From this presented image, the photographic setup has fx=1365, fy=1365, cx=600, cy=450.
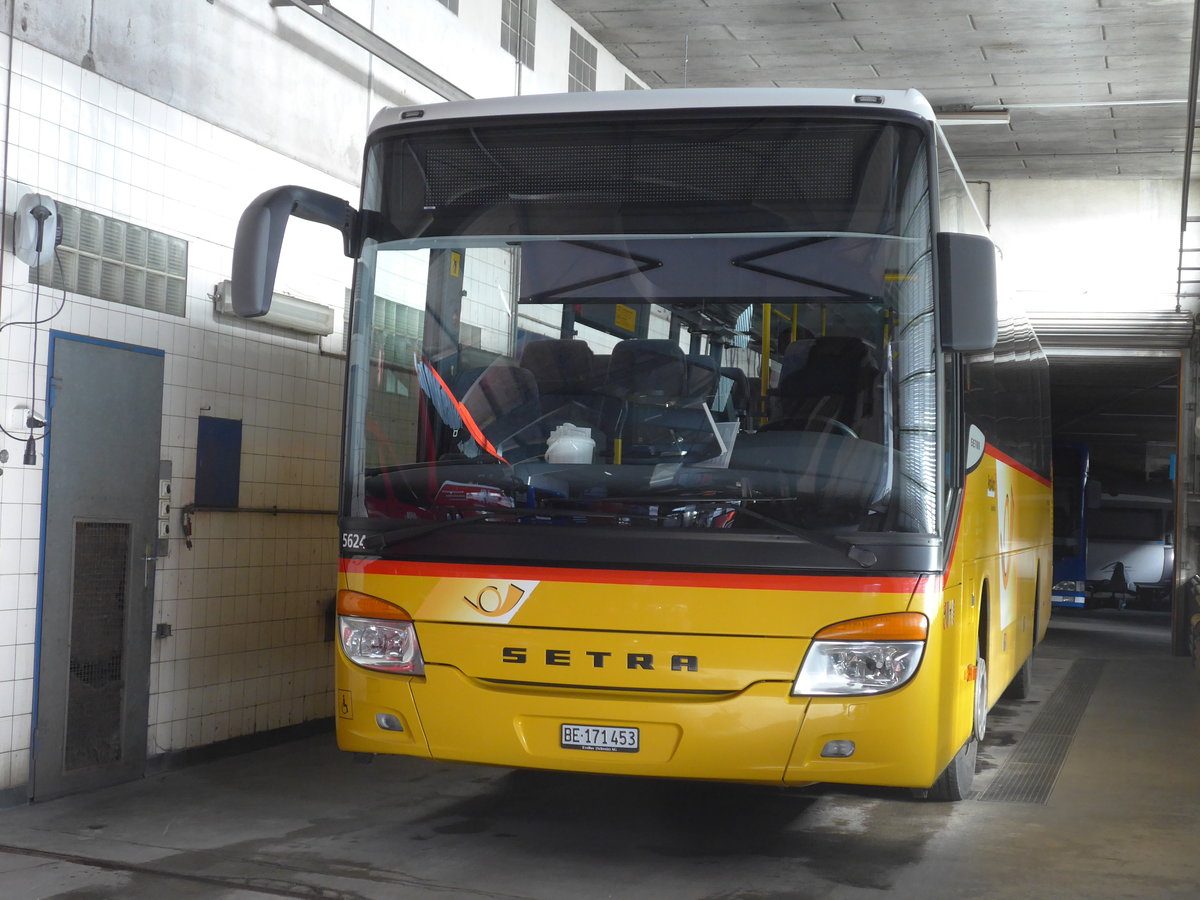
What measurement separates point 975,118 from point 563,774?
8392 mm

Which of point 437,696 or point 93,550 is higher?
point 93,550

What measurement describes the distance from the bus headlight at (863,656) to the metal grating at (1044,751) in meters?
2.50

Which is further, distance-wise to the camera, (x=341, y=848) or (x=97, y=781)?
(x=97, y=781)

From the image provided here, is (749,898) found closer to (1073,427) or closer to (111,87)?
(111,87)

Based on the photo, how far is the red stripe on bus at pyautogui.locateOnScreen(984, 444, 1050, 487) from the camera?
675 cm

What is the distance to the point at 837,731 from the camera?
4.67m

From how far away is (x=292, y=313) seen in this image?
7.68 metres

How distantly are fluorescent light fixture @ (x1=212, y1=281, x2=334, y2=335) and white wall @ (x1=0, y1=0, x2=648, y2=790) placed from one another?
0.07 m

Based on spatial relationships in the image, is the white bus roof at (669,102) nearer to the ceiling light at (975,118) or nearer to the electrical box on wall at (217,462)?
the electrical box on wall at (217,462)

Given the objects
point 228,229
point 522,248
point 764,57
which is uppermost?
point 764,57

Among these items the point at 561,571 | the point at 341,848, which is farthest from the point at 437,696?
the point at 341,848

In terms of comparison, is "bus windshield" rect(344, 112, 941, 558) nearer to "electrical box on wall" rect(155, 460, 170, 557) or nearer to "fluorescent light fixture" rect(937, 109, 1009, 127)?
"electrical box on wall" rect(155, 460, 170, 557)

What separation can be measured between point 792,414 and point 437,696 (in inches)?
64.6

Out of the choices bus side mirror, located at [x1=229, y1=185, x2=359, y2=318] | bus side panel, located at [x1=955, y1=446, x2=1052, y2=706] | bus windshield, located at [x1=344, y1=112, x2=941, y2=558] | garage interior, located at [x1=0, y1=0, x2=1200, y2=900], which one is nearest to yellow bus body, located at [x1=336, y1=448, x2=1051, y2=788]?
bus windshield, located at [x1=344, y1=112, x2=941, y2=558]
